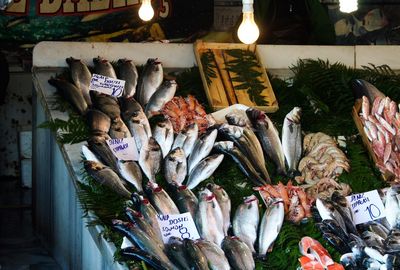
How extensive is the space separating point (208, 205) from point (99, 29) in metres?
4.43

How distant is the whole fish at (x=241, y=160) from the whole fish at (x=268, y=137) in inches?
7.1

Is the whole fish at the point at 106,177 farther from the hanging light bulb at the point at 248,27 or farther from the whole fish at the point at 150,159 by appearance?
the hanging light bulb at the point at 248,27

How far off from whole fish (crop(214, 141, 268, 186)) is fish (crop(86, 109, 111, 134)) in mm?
642

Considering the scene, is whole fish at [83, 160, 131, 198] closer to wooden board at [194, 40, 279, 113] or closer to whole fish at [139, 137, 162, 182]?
whole fish at [139, 137, 162, 182]

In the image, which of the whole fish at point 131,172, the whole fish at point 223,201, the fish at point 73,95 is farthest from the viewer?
the fish at point 73,95

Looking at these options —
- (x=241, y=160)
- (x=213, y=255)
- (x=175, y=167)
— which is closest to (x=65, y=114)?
(x=175, y=167)

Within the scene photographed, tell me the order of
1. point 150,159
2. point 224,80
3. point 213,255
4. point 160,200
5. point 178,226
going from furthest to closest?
point 224,80, point 150,159, point 160,200, point 178,226, point 213,255

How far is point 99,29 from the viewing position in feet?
26.3

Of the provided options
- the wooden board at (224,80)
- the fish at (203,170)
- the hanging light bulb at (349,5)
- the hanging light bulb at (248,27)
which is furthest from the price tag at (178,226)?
the hanging light bulb at (349,5)

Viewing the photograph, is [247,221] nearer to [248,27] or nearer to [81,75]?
[248,27]

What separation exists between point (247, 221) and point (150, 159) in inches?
29.9

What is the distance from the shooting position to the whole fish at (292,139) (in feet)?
15.1

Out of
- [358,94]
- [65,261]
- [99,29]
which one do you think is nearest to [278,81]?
[358,94]

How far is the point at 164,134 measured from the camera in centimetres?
461
